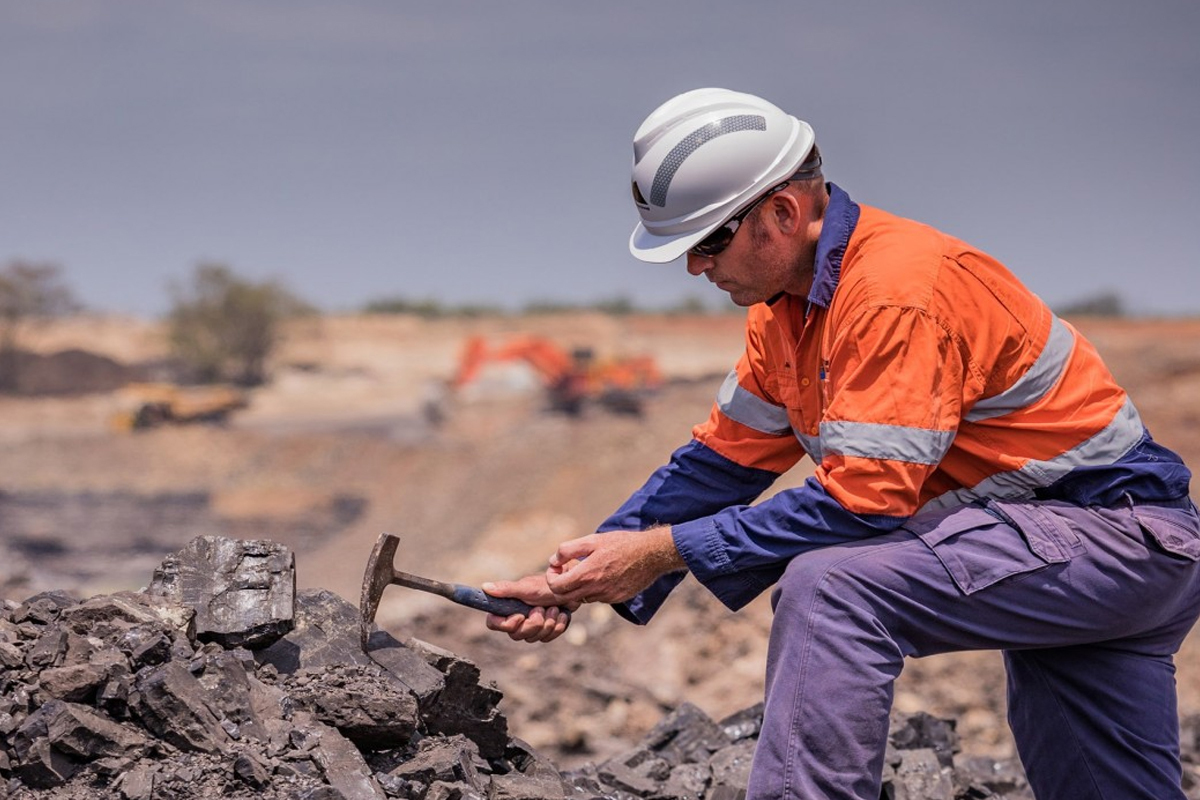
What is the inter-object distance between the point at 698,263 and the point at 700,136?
Result: 356 mm

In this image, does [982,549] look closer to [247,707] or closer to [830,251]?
[830,251]

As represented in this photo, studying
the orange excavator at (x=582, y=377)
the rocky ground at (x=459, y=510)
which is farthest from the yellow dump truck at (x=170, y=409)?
the orange excavator at (x=582, y=377)

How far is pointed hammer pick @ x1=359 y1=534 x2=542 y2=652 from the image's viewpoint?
132 inches

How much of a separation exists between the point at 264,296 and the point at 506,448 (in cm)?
1889

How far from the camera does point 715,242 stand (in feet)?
10.6

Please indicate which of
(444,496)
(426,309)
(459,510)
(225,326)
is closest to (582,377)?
(444,496)

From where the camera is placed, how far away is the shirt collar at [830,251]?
3.06 m

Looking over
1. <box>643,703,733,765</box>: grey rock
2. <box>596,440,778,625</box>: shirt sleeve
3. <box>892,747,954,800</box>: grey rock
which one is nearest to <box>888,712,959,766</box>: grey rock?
<box>892,747,954,800</box>: grey rock

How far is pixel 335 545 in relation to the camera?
18.1m

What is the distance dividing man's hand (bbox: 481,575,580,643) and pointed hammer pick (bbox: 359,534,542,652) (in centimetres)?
2

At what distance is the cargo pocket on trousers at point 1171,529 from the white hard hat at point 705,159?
1329 mm

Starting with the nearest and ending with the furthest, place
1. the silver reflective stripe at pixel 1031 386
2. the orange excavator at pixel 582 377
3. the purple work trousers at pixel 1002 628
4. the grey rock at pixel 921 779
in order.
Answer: the purple work trousers at pixel 1002 628, the silver reflective stripe at pixel 1031 386, the grey rock at pixel 921 779, the orange excavator at pixel 582 377

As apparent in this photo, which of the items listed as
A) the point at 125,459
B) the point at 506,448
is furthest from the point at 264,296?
the point at 506,448

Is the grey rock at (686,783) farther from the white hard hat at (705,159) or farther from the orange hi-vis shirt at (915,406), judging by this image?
the white hard hat at (705,159)
